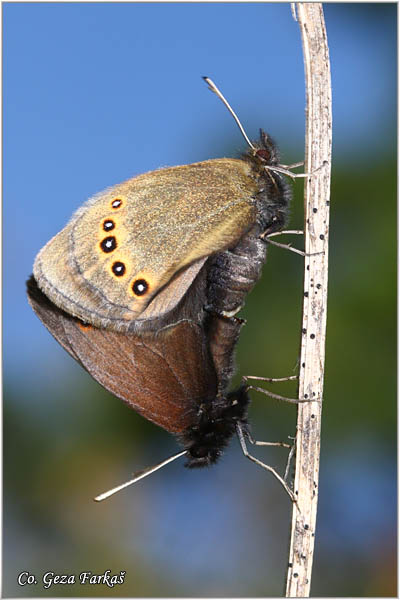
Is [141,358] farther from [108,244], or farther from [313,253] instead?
[313,253]

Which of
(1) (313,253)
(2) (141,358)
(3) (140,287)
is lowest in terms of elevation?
(2) (141,358)

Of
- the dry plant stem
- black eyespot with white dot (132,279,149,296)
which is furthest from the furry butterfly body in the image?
the dry plant stem

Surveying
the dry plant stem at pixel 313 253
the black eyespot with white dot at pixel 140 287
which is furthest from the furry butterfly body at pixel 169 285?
the dry plant stem at pixel 313 253

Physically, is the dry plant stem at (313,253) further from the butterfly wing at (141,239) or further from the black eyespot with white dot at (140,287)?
the black eyespot with white dot at (140,287)

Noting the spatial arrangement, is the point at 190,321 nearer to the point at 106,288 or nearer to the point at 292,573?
the point at 106,288

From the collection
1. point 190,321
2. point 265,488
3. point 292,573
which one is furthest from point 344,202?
point 292,573

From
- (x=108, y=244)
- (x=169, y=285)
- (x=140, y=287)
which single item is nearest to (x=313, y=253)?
(x=169, y=285)
